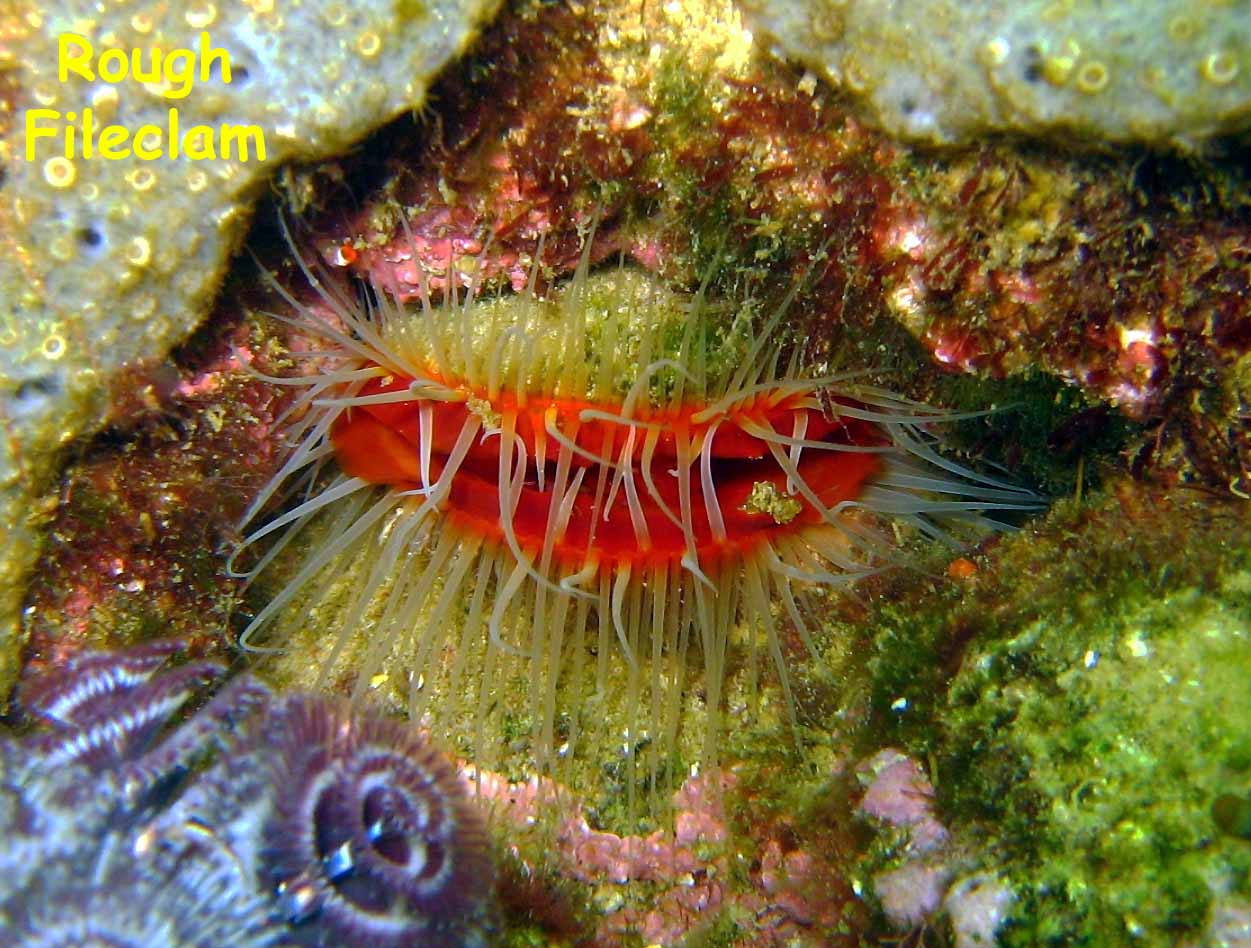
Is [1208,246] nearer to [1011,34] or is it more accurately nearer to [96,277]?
[1011,34]

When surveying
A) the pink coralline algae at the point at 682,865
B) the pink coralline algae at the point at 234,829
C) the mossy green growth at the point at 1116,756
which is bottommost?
the pink coralline algae at the point at 682,865

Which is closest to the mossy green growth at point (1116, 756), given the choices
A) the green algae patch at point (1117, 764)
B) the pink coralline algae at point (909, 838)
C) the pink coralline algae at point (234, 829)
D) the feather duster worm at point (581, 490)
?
the green algae patch at point (1117, 764)

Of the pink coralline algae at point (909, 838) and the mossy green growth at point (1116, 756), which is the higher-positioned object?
the mossy green growth at point (1116, 756)

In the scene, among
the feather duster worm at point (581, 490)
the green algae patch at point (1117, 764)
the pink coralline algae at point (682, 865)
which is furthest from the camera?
the pink coralline algae at point (682, 865)

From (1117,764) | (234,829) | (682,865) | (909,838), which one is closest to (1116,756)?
(1117,764)

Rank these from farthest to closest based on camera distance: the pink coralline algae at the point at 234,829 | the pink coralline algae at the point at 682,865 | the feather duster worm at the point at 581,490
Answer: the pink coralline algae at the point at 682,865
the feather duster worm at the point at 581,490
the pink coralline algae at the point at 234,829

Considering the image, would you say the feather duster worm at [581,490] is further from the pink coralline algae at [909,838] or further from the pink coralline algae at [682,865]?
the pink coralline algae at [909,838]

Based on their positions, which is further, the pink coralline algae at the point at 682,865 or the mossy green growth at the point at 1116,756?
the pink coralline algae at the point at 682,865
